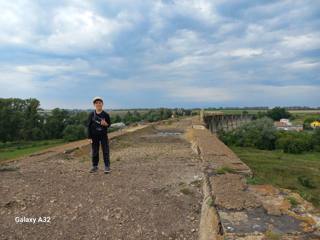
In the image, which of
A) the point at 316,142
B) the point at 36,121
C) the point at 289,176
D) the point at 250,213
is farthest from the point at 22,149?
the point at 250,213

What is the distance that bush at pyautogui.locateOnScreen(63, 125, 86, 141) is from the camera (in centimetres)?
4622

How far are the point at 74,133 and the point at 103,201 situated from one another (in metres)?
44.4

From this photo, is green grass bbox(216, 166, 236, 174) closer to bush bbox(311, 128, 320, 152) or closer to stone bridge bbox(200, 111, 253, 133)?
stone bridge bbox(200, 111, 253, 133)

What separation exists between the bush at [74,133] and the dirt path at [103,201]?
39.7 m

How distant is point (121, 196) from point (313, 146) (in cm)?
4294

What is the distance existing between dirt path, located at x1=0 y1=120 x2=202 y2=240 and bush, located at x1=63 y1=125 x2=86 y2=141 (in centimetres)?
3971

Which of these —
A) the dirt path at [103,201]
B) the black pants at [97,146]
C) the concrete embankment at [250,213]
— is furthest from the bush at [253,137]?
the concrete embankment at [250,213]

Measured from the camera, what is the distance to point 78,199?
4.73 m

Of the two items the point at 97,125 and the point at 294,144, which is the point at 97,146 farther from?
the point at 294,144

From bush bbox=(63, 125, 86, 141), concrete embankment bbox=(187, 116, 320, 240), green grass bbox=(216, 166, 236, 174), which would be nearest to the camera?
concrete embankment bbox=(187, 116, 320, 240)

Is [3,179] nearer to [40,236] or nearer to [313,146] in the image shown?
[40,236]

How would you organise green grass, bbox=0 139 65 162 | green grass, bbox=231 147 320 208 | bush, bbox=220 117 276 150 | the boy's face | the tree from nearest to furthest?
green grass, bbox=231 147 320 208, the boy's face, green grass, bbox=0 139 65 162, bush, bbox=220 117 276 150, the tree

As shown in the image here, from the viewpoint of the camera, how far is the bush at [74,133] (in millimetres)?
46219

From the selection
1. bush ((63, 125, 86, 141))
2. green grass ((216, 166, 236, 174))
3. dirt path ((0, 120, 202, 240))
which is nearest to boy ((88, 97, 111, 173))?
dirt path ((0, 120, 202, 240))
